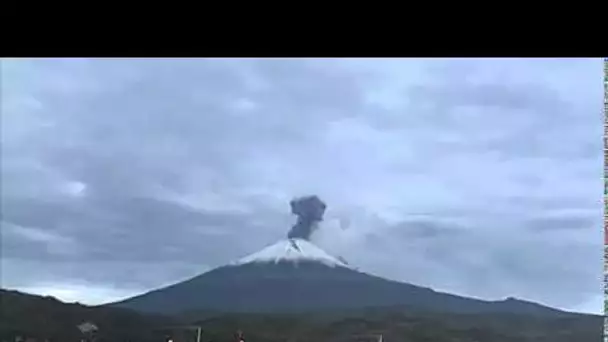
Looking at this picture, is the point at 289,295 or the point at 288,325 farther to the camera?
the point at 289,295

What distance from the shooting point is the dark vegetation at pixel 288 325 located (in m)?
6.75

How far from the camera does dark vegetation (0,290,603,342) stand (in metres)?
6.75

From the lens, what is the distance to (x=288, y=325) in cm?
745

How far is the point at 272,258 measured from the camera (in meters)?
8.50
